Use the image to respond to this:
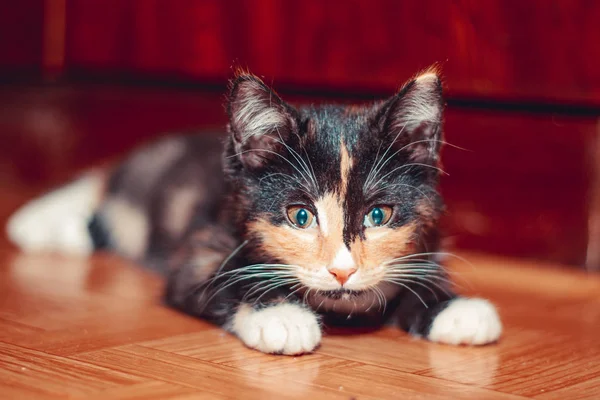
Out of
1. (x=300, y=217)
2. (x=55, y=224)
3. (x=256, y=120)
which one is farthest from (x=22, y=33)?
(x=300, y=217)

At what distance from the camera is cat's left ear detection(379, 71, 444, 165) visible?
1293mm

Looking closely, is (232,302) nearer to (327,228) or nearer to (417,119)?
(327,228)

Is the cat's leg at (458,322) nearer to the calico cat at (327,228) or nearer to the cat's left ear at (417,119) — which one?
the calico cat at (327,228)

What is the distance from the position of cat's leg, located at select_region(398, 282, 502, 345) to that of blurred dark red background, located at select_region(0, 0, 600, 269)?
0.78m

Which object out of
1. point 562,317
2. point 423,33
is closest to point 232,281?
point 562,317

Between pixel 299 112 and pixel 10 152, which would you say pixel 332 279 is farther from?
pixel 10 152

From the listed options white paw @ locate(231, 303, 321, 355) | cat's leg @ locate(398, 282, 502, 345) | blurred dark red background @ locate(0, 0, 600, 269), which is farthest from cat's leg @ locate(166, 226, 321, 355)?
blurred dark red background @ locate(0, 0, 600, 269)

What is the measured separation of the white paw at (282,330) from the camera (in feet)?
3.96

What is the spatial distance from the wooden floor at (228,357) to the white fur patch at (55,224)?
311 millimetres

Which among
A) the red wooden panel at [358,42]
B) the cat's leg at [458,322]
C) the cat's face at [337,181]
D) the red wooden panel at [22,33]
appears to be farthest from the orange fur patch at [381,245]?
the red wooden panel at [22,33]

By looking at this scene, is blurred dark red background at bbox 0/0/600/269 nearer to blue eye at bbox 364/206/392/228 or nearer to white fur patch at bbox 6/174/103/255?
white fur patch at bbox 6/174/103/255

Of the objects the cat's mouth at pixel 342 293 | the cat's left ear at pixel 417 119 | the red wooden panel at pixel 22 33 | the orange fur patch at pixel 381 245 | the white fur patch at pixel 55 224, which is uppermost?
the red wooden panel at pixel 22 33

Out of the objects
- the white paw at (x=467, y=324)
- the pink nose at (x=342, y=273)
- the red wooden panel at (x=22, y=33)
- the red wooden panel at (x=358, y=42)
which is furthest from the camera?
the red wooden panel at (x=22, y=33)

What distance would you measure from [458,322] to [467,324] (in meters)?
0.01
